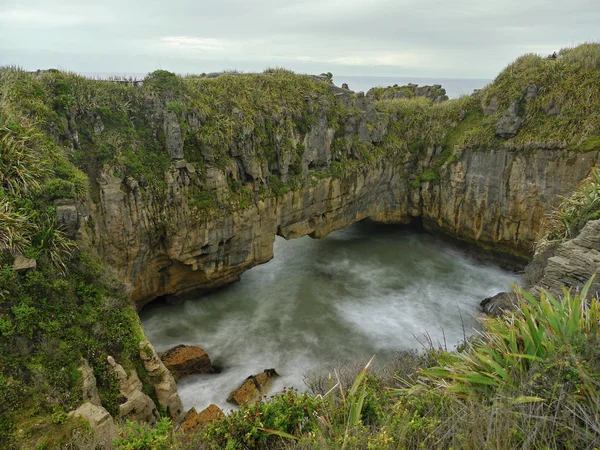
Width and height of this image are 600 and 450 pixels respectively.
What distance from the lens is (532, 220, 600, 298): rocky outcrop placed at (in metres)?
8.45

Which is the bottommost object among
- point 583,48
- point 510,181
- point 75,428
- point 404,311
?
point 404,311

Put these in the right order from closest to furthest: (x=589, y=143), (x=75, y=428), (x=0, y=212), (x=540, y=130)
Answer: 1. (x=75, y=428)
2. (x=0, y=212)
3. (x=589, y=143)
4. (x=540, y=130)

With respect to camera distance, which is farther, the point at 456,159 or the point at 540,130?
the point at 456,159

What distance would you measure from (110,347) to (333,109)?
1442 cm

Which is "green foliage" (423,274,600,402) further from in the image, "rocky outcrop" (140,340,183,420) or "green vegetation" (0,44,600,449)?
"rocky outcrop" (140,340,183,420)

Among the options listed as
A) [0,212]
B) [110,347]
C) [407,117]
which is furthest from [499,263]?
[0,212]

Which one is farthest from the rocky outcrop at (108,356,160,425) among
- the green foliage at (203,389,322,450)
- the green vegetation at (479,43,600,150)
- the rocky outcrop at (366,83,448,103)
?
the rocky outcrop at (366,83,448,103)

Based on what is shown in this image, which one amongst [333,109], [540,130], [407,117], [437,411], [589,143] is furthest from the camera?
[407,117]

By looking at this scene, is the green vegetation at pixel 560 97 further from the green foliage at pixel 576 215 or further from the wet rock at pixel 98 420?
the wet rock at pixel 98 420

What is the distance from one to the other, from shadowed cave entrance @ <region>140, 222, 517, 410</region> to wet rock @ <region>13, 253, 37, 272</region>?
19.2ft

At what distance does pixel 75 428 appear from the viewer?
20.1ft

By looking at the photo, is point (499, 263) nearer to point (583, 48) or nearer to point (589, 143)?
Result: point (589, 143)

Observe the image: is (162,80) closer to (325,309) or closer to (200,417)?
(325,309)

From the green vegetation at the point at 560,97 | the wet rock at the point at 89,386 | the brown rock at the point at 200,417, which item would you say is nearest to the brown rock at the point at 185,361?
the brown rock at the point at 200,417
